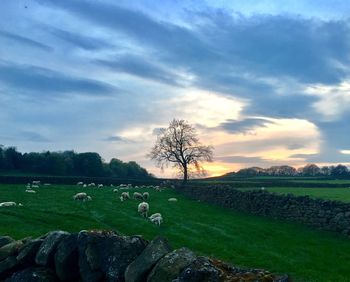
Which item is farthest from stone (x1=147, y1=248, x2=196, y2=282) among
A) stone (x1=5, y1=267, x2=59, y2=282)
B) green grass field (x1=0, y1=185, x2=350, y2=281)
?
green grass field (x1=0, y1=185, x2=350, y2=281)

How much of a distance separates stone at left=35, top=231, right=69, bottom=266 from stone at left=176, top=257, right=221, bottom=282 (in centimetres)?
336

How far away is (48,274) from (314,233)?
18999 mm

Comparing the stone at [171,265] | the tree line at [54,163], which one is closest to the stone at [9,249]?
the stone at [171,265]

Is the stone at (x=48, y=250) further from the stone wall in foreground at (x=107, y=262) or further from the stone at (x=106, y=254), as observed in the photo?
Answer: the stone at (x=106, y=254)

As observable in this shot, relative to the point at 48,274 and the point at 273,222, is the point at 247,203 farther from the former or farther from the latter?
the point at 48,274

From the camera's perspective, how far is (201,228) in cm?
2411

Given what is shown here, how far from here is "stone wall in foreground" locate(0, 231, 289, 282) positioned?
6.74 metres

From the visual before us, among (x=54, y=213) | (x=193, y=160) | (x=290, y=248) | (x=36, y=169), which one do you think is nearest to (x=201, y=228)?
(x=290, y=248)

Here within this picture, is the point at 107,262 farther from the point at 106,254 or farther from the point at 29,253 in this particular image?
the point at 29,253

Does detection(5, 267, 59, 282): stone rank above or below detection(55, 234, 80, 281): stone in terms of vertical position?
below

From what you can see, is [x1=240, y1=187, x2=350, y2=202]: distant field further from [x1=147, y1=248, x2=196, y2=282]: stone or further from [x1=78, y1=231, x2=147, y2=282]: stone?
[x1=147, y1=248, x2=196, y2=282]: stone

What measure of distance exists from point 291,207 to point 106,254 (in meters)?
23.6

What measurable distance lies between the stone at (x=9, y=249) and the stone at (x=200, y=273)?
182 inches

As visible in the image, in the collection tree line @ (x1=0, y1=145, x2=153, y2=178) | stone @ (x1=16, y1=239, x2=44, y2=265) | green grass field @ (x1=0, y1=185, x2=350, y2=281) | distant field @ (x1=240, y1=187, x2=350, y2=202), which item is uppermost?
tree line @ (x1=0, y1=145, x2=153, y2=178)
